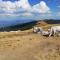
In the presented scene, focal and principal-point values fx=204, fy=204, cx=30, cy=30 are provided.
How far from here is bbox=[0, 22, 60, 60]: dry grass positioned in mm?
2584

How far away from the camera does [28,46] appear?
8.83 ft

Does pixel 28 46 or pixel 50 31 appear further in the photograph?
pixel 50 31

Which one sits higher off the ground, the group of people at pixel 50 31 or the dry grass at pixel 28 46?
the group of people at pixel 50 31

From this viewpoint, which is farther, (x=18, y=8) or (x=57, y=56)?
(x=18, y=8)

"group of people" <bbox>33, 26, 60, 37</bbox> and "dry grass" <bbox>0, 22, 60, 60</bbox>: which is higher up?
"group of people" <bbox>33, 26, 60, 37</bbox>

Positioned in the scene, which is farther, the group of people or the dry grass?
the group of people

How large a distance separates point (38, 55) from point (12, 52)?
337 millimetres

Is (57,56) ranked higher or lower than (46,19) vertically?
lower

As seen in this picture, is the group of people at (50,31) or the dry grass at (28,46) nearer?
the dry grass at (28,46)

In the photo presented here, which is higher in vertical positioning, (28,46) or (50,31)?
(50,31)

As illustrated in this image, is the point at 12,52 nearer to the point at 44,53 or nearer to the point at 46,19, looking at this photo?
the point at 44,53

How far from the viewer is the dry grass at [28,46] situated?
2584 millimetres

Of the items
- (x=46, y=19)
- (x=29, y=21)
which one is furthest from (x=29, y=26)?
(x=46, y=19)

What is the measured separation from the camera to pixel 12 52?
262 cm
